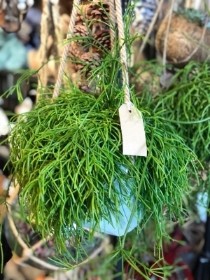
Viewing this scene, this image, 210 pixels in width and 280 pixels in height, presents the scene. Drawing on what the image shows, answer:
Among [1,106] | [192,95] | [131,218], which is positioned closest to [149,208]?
[131,218]

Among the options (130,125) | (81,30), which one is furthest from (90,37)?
(130,125)

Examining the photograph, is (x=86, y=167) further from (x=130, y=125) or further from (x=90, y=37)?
(x=90, y=37)

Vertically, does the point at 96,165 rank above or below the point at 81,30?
below

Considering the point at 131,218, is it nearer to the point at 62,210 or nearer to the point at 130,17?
the point at 62,210

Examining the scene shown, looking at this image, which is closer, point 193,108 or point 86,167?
point 86,167

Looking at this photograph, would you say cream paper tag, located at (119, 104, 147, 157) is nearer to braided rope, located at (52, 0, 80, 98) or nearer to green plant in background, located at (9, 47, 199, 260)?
green plant in background, located at (9, 47, 199, 260)

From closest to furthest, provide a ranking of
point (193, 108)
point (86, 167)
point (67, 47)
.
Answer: point (86, 167)
point (67, 47)
point (193, 108)

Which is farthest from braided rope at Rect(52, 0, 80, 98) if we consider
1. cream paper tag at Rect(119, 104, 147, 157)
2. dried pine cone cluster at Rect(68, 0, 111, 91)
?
cream paper tag at Rect(119, 104, 147, 157)
